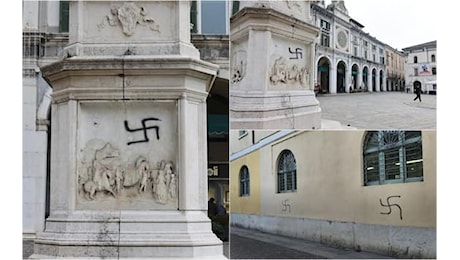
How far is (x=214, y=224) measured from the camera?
21.9 ft

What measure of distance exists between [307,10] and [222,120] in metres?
1.64

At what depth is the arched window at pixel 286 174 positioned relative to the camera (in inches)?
277

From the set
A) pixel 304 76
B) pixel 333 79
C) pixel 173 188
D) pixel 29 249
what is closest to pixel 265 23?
pixel 304 76

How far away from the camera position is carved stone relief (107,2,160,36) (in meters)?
6.65

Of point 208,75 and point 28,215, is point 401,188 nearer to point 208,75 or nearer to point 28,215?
point 208,75

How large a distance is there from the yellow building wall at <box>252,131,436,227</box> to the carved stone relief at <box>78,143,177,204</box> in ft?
2.86

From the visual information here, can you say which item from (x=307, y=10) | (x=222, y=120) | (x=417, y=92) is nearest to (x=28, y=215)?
(x=222, y=120)

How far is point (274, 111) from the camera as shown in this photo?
23.0 feet

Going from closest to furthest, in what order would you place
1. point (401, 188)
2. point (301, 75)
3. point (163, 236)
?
point (163, 236)
point (401, 188)
point (301, 75)

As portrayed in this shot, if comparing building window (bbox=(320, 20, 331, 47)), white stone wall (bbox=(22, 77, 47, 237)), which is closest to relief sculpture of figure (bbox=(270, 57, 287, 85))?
building window (bbox=(320, 20, 331, 47))

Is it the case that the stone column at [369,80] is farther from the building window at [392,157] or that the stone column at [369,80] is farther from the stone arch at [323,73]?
the building window at [392,157]

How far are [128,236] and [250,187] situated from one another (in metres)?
1.46

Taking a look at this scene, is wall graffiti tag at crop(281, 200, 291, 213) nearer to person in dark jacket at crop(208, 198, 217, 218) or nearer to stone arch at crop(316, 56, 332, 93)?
person in dark jacket at crop(208, 198, 217, 218)

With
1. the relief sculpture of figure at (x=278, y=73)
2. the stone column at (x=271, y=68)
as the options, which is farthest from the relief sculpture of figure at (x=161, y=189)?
the relief sculpture of figure at (x=278, y=73)
